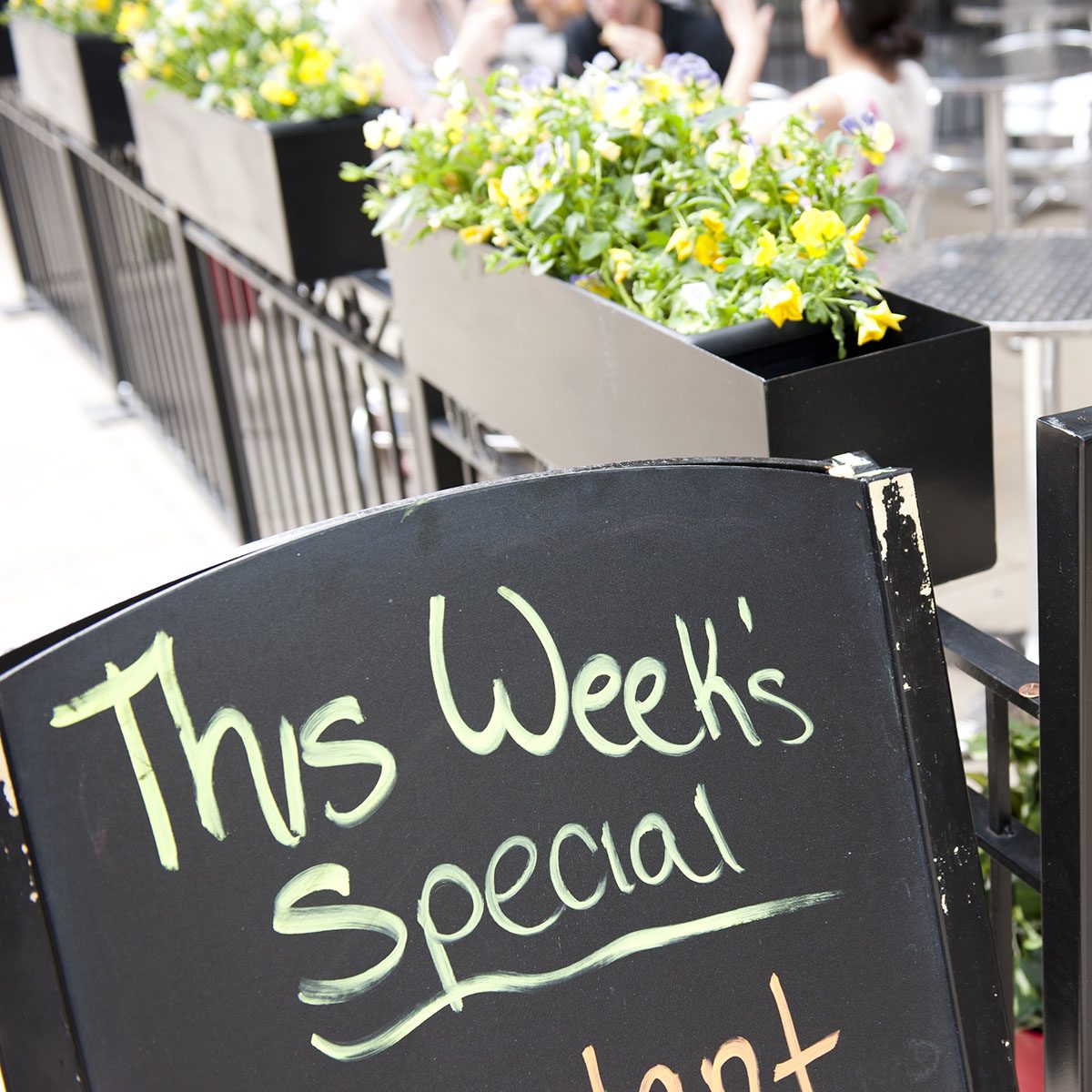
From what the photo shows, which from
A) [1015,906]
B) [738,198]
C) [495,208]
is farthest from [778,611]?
[1015,906]

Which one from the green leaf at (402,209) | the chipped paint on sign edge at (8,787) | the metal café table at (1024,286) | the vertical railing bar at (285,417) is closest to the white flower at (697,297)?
the green leaf at (402,209)

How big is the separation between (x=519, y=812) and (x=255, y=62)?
213 centimetres

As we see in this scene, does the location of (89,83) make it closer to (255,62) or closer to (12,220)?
(255,62)

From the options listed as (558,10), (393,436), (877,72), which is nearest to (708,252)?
(393,436)

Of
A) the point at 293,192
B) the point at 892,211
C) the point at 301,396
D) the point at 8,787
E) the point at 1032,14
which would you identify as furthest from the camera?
the point at 1032,14

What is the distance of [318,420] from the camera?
2539 millimetres

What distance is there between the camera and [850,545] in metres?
0.71

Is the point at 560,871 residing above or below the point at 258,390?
above

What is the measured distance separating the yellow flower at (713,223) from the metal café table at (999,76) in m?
3.70

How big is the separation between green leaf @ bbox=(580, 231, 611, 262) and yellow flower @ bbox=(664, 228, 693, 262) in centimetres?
9

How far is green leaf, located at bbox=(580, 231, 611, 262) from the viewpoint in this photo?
1208 mm

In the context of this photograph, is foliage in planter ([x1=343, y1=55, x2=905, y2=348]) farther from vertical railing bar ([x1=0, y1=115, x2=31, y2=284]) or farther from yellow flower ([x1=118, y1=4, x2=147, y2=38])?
vertical railing bar ([x1=0, y1=115, x2=31, y2=284])

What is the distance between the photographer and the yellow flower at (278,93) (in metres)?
2.12

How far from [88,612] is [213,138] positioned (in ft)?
6.11
